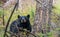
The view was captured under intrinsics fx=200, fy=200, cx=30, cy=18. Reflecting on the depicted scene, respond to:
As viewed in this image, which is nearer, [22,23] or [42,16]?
[22,23]

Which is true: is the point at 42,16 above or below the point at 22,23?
above

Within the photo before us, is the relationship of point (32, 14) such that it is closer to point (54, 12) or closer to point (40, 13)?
point (40, 13)

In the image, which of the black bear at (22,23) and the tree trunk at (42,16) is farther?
the tree trunk at (42,16)

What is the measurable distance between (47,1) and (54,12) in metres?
0.53

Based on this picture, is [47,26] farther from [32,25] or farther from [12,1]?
[12,1]

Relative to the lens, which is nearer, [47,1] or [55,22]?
[47,1]

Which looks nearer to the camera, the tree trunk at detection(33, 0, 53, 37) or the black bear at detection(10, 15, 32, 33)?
the black bear at detection(10, 15, 32, 33)

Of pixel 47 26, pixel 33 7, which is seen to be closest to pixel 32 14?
pixel 33 7

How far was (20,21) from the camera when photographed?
4.72 meters

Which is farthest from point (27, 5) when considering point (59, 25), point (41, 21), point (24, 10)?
point (59, 25)

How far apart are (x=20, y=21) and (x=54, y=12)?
117 cm

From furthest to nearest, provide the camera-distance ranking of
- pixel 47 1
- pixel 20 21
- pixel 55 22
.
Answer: pixel 55 22 < pixel 47 1 < pixel 20 21

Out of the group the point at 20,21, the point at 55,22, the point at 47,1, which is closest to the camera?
the point at 20,21

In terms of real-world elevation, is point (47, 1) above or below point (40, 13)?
above
